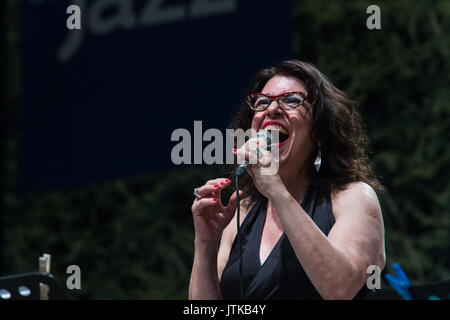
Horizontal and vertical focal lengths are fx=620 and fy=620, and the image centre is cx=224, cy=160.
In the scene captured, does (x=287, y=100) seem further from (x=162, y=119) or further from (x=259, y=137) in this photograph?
(x=162, y=119)

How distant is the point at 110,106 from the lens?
11.2 ft

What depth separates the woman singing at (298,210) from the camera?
4.76 ft

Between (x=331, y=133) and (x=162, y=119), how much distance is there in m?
1.68

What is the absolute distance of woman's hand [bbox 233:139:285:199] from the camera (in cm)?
143

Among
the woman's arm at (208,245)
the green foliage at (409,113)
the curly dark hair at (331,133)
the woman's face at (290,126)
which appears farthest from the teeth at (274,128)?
the green foliage at (409,113)

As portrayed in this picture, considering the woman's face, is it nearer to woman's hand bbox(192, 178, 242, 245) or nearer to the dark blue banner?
woman's hand bbox(192, 178, 242, 245)

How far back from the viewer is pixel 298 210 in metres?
1.46

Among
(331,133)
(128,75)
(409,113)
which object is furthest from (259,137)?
(128,75)

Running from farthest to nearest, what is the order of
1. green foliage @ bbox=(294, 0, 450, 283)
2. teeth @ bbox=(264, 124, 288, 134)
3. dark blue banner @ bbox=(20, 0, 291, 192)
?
dark blue banner @ bbox=(20, 0, 291, 192), green foliage @ bbox=(294, 0, 450, 283), teeth @ bbox=(264, 124, 288, 134)

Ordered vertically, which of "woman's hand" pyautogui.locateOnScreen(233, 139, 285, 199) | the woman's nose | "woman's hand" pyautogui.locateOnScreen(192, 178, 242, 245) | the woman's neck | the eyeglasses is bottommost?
"woman's hand" pyautogui.locateOnScreen(192, 178, 242, 245)

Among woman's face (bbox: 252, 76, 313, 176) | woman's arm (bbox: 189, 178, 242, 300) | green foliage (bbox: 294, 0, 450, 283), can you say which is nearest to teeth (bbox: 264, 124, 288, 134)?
woman's face (bbox: 252, 76, 313, 176)

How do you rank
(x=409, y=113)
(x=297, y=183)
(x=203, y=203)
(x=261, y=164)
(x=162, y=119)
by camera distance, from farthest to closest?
(x=162, y=119)
(x=409, y=113)
(x=297, y=183)
(x=203, y=203)
(x=261, y=164)

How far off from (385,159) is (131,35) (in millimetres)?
1517

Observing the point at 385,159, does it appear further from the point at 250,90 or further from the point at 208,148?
the point at 250,90
